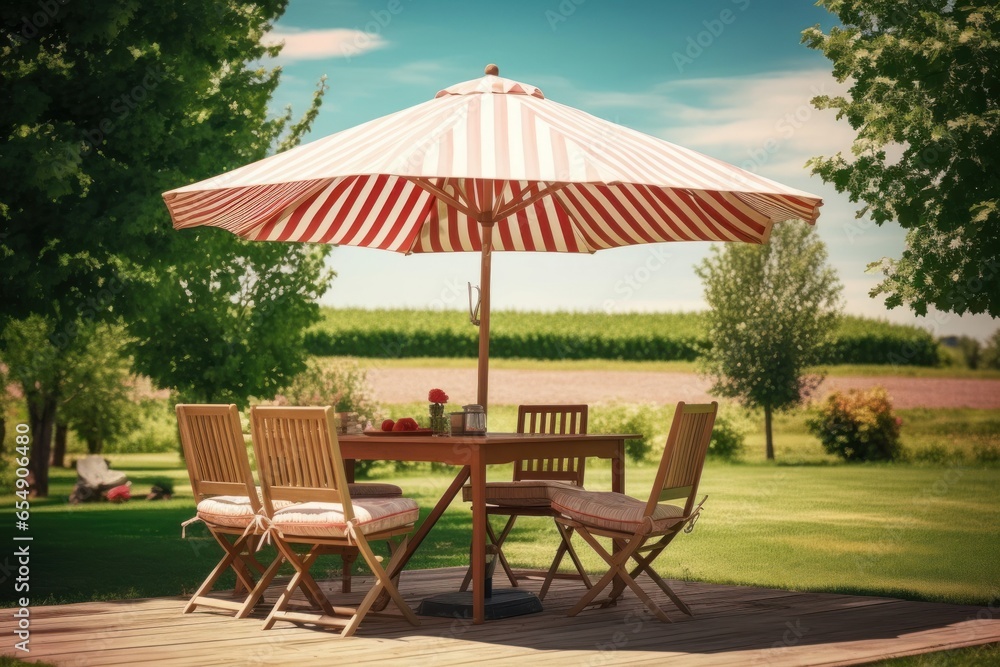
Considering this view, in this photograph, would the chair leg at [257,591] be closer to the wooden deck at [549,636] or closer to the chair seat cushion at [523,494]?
the wooden deck at [549,636]

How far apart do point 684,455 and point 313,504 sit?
194cm

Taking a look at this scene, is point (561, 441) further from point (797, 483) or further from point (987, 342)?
point (987, 342)

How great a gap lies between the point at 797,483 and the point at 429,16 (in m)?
24.2

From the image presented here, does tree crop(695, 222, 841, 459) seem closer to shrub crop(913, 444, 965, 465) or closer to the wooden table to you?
shrub crop(913, 444, 965, 465)

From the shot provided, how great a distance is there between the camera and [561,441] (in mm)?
6148

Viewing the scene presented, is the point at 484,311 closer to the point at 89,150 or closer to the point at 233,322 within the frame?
the point at 89,150

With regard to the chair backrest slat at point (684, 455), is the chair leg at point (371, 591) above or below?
below

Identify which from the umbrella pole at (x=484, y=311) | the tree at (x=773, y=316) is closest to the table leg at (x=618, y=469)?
the umbrella pole at (x=484, y=311)

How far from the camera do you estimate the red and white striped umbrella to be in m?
5.45

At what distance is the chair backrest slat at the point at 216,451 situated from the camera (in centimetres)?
580

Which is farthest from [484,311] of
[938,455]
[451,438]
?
[938,455]

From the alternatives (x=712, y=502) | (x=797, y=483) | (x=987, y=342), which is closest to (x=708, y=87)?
(x=987, y=342)

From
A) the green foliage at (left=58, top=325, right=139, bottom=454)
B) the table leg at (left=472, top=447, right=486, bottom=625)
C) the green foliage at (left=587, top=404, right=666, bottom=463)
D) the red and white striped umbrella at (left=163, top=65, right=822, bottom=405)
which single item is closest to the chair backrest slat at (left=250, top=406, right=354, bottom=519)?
the table leg at (left=472, top=447, right=486, bottom=625)

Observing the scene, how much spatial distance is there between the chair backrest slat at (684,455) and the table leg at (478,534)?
0.84 meters
